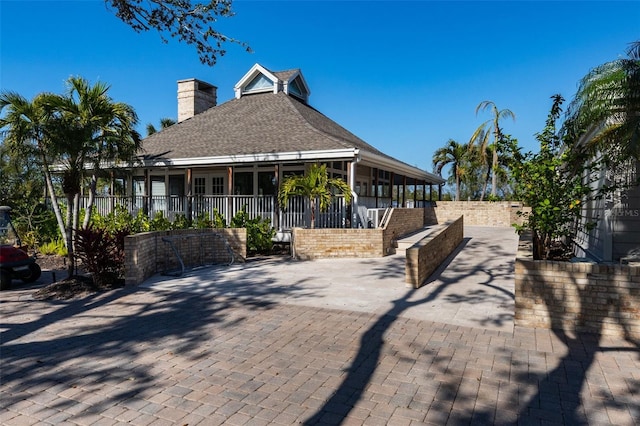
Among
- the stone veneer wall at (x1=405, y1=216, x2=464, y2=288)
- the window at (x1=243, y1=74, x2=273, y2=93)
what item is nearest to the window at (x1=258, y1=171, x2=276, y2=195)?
the window at (x1=243, y1=74, x2=273, y2=93)

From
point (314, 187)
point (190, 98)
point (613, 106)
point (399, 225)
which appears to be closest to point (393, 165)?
point (399, 225)

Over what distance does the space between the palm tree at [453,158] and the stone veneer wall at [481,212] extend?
840 cm

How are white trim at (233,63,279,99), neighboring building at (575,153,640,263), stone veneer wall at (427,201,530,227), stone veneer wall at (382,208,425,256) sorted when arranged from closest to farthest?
neighboring building at (575,153,640,263)
stone veneer wall at (382,208,425,256)
white trim at (233,63,279,99)
stone veneer wall at (427,201,530,227)

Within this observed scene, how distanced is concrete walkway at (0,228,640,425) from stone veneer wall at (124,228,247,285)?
43.6 inches

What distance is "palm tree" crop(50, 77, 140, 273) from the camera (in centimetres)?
935

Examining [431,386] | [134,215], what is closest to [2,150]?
[134,215]

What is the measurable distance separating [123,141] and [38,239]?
6.65 m

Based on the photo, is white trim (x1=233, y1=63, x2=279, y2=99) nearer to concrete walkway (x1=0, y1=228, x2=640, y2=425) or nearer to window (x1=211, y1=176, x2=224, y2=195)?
window (x1=211, y1=176, x2=224, y2=195)

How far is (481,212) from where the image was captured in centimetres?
2330

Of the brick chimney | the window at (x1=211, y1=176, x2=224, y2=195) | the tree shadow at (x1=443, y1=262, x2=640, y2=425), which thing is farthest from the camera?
the brick chimney

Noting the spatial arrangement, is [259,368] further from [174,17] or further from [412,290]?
[174,17]

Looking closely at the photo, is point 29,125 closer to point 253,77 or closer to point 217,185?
point 217,185

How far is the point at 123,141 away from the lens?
11633 millimetres

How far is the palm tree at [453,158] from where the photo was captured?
3209 cm
